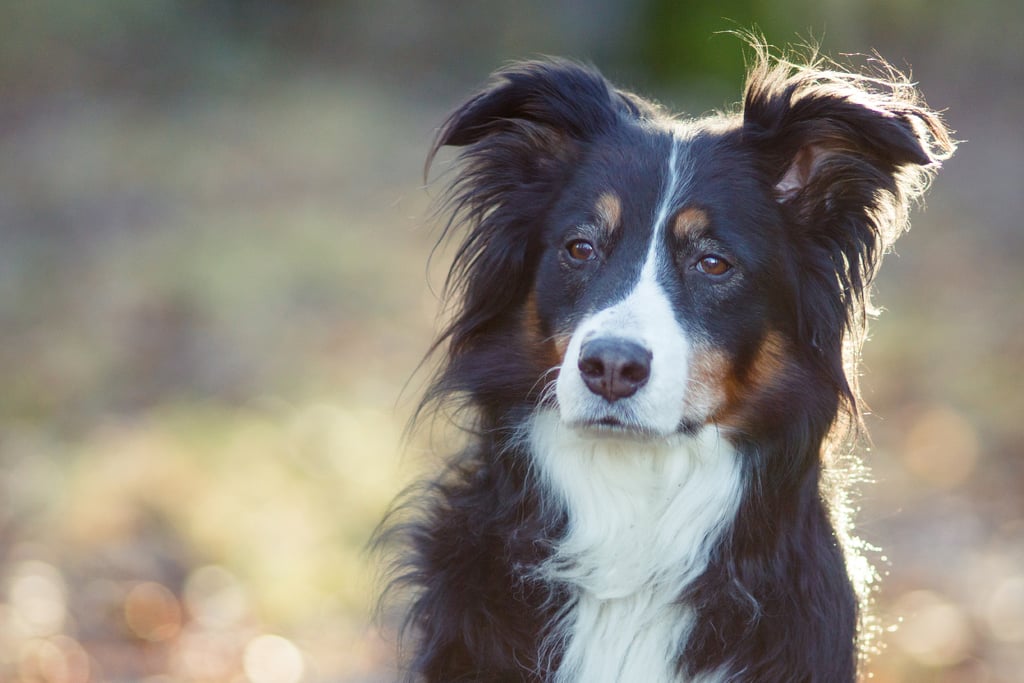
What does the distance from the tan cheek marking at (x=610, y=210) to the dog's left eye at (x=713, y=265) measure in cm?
28

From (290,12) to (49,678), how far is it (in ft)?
45.7

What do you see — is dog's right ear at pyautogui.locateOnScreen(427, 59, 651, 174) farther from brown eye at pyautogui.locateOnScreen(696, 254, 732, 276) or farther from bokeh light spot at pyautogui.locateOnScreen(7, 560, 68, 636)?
bokeh light spot at pyautogui.locateOnScreen(7, 560, 68, 636)

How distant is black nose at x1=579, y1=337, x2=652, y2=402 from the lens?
3.16m

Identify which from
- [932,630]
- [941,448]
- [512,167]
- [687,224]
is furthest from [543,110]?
[941,448]

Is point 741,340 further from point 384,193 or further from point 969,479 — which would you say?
point 384,193

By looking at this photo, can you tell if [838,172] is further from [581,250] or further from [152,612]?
[152,612]

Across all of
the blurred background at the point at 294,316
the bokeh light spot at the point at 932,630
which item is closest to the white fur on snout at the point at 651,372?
the blurred background at the point at 294,316

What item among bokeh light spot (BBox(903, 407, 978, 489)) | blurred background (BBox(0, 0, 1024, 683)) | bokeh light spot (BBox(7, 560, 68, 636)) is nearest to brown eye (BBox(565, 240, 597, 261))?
blurred background (BBox(0, 0, 1024, 683))

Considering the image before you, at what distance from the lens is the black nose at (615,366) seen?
3.16m

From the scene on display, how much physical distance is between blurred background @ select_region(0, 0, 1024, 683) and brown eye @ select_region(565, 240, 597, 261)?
651 millimetres

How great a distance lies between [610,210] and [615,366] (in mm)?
608

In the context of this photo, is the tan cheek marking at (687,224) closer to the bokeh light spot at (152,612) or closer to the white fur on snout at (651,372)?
the white fur on snout at (651,372)

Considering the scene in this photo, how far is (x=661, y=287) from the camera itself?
3369 mm

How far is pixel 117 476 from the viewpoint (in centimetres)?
756
